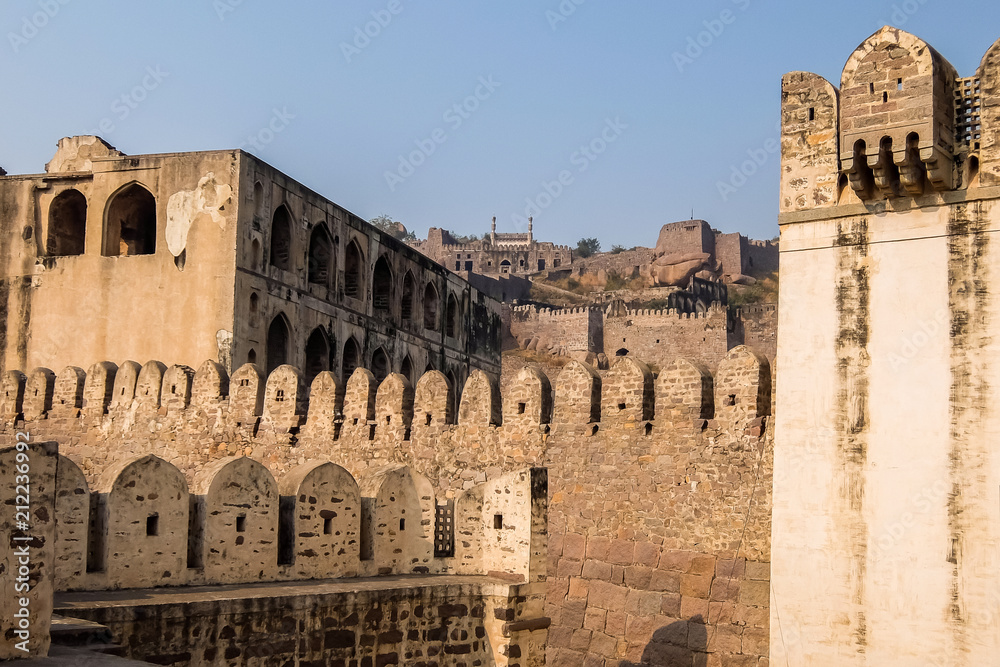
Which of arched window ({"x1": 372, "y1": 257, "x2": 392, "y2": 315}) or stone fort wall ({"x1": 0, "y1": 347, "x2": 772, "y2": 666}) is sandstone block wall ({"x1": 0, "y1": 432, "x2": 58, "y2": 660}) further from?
arched window ({"x1": 372, "y1": 257, "x2": 392, "y2": 315})

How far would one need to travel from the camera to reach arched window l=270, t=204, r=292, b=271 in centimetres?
1872

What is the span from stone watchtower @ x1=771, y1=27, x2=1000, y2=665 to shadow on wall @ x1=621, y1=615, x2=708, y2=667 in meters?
1.02

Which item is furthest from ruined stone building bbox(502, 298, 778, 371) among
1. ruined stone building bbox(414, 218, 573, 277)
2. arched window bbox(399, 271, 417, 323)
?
arched window bbox(399, 271, 417, 323)

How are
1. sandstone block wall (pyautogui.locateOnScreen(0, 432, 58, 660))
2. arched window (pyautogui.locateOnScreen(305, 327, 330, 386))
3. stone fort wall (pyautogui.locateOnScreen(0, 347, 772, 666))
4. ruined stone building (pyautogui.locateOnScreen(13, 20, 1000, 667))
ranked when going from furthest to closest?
arched window (pyautogui.locateOnScreen(305, 327, 330, 386)) < stone fort wall (pyautogui.locateOnScreen(0, 347, 772, 666)) < ruined stone building (pyautogui.locateOnScreen(13, 20, 1000, 667)) < sandstone block wall (pyautogui.locateOnScreen(0, 432, 58, 660))

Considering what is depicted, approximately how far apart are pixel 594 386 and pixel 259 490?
4.64 m

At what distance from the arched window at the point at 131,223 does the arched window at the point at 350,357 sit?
3850mm

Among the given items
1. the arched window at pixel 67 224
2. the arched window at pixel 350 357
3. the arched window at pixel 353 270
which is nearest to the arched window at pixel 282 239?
the arched window at pixel 350 357

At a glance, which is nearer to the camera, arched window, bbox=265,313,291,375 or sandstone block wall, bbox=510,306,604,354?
arched window, bbox=265,313,291,375

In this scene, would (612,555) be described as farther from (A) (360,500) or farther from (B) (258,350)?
(B) (258,350)

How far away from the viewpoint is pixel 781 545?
10320 mm

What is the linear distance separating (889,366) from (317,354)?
12.2 m

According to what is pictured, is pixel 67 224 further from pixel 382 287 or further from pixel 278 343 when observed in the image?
pixel 382 287

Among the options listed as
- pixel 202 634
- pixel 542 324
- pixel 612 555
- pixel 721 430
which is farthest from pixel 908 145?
pixel 542 324

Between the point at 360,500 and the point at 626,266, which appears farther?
the point at 626,266
